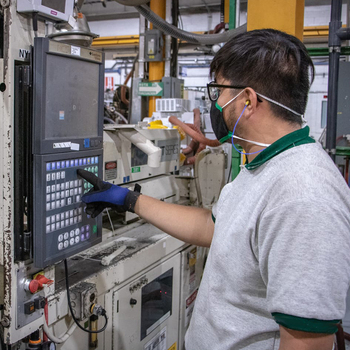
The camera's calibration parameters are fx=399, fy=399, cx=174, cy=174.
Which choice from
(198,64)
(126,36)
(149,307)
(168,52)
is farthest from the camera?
(198,64)

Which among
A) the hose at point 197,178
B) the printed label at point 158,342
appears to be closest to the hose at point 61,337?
the printed label at point 158,342

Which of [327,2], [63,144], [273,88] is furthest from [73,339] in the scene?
[327,2]

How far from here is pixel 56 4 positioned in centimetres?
113

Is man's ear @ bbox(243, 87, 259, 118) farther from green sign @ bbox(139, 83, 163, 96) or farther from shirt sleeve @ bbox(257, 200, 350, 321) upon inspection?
green sign @ bbox(139, 83, 163, 96)

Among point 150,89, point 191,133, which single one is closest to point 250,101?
point 191,133

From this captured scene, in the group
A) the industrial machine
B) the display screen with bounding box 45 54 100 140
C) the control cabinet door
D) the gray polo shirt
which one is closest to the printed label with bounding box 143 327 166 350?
the control cabinet door

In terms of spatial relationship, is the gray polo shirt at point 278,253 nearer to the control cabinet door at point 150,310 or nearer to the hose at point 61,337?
the hose at point 61,337

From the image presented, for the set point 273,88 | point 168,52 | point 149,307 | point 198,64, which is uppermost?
point 198,64

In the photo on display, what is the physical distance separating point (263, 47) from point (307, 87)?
150 mm

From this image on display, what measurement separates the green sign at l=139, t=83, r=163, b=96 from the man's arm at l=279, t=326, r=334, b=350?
121 inches

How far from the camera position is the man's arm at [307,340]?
0.76m

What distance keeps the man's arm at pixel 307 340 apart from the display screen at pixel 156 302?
1.13 meters

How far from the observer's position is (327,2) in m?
6.61

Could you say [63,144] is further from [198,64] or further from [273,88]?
[198,64]
